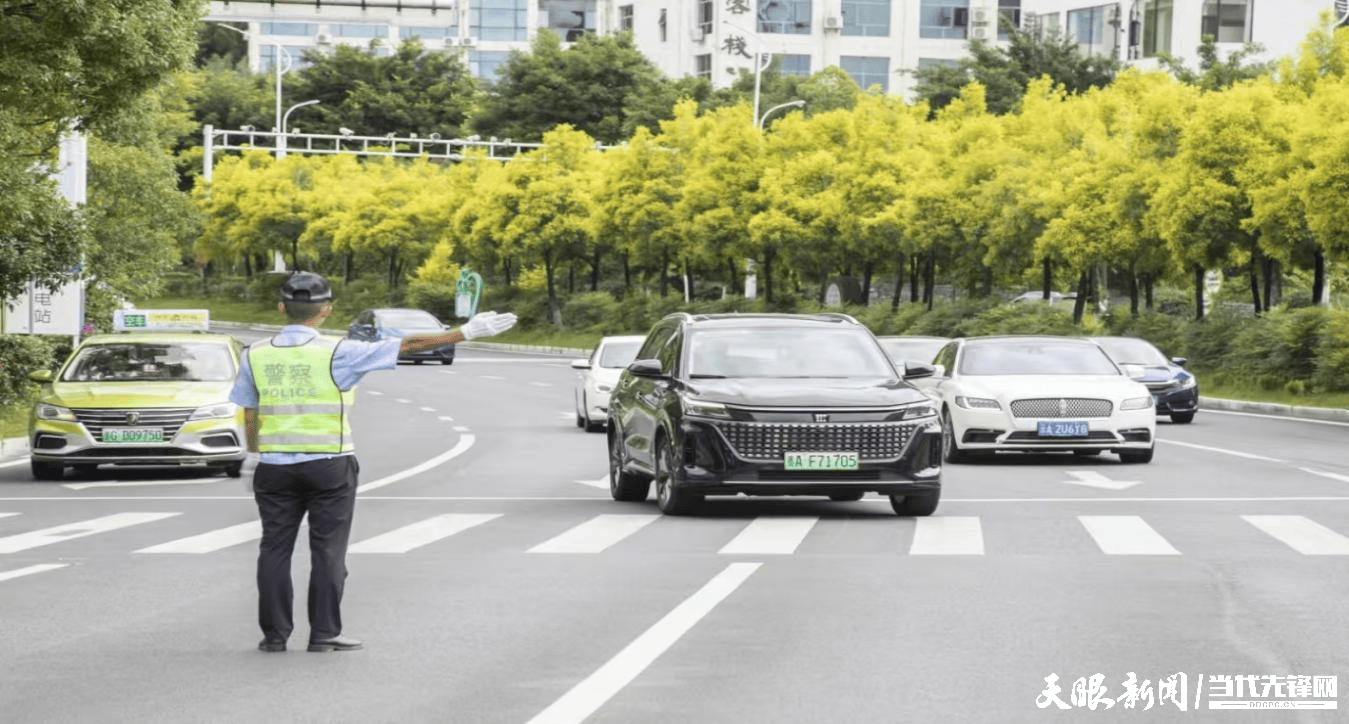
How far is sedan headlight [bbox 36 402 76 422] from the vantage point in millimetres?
21438

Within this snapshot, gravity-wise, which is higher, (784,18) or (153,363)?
(784,18)

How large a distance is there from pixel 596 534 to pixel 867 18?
9611cm

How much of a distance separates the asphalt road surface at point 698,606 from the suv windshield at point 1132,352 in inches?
542

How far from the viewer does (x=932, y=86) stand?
3642 inches

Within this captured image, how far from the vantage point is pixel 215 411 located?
21.7 meters

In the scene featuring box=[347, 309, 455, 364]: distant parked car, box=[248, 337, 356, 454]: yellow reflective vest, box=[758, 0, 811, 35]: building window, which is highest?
box=[758, 0, 811, 35]: building window

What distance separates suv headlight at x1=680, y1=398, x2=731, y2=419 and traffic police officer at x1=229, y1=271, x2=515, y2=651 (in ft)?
22.3

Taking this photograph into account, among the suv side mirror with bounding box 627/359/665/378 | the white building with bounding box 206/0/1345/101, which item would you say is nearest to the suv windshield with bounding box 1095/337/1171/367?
the suv side mirror with bounding box 627/359/665/378

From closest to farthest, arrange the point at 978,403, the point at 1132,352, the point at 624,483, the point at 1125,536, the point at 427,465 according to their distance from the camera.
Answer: the point at 1125,536 < the point at 624,483 < the point at 978,403 < the point at 427,465 < the point at 1132,352

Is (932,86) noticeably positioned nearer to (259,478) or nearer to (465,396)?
(465,396)

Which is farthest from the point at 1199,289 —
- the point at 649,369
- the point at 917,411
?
→ the point at 917,411

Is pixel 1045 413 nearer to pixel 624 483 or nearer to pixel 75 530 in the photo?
pixel 624 483

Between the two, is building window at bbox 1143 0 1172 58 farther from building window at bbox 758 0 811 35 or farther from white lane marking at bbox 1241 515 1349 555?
white lane marking at bbox 1241 515 1349 555

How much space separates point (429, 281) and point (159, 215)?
44723 mm
